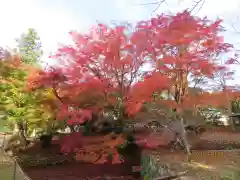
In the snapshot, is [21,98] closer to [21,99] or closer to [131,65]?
[21,99]

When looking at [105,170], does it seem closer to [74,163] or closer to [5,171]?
[74,163]

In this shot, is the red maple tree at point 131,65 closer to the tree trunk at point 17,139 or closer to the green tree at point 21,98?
the green tree at point 21,98

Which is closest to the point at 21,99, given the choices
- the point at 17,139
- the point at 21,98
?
the point at 21,98

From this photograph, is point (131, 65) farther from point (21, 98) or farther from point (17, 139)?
point (17, 139)

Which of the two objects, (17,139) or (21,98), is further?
(17,139)

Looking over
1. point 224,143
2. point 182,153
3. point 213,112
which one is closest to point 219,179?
point 182,153

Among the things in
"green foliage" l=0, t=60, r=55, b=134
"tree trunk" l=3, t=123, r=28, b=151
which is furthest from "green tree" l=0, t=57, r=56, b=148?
"tree trunk" l=3, t=123, r=28, b=151

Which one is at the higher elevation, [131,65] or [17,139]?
[131,65]

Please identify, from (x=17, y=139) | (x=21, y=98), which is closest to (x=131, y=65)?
(x=21, y=98)

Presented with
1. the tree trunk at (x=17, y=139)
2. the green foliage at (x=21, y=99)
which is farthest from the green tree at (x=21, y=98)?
the tree trunk at (x=17, y=139)

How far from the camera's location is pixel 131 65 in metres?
10.1

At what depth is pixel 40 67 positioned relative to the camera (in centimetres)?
1080

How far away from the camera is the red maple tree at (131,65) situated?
964 centimetres

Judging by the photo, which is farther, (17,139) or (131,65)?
(17,139)
